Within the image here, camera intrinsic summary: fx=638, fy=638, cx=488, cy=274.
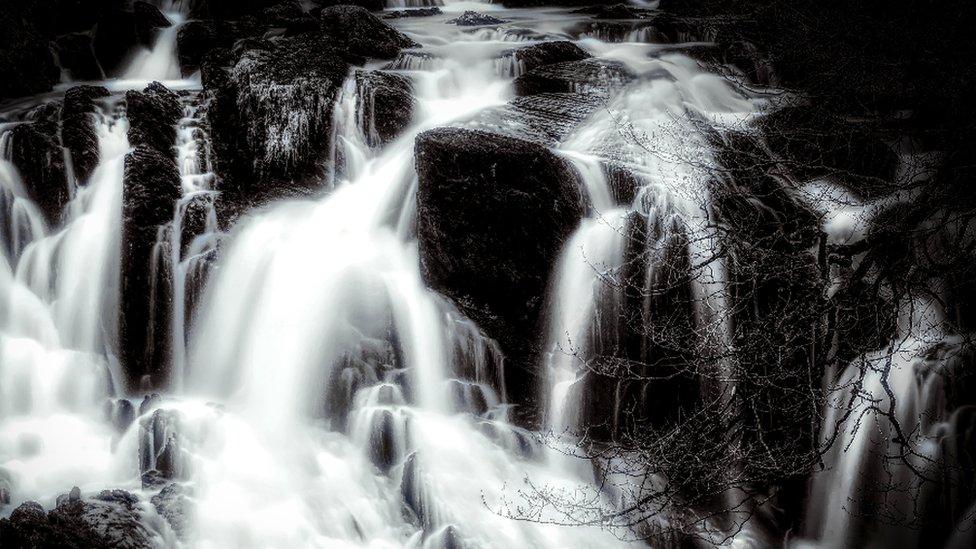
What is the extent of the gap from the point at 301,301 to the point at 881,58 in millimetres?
7978

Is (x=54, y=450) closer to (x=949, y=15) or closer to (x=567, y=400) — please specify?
(x=567, y=400)

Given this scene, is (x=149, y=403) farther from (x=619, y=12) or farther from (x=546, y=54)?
(x=619, y=12)

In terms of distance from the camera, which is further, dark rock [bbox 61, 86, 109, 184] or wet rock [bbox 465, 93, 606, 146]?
dark rock [bbox 61, 86, 109, 184]

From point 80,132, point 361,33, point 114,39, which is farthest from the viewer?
point 114,39

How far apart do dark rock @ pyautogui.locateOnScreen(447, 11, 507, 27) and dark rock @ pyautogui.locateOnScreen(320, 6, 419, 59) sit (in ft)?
8.11

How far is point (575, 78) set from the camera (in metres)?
9.09

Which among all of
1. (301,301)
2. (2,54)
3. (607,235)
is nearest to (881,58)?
(607,235)

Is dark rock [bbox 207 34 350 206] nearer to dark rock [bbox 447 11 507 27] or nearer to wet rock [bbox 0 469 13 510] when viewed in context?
wet rock [bbox 0 469 13 510]

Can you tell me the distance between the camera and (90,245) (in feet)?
25.3

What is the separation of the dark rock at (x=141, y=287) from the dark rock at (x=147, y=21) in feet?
19.3

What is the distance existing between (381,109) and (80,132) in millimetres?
3979

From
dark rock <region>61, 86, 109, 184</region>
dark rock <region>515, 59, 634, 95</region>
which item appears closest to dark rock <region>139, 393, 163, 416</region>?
dark rock <region>61, 86, 109, 184</region>

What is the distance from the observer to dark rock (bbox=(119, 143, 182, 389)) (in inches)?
288

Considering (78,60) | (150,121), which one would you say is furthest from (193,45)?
(150,121)
